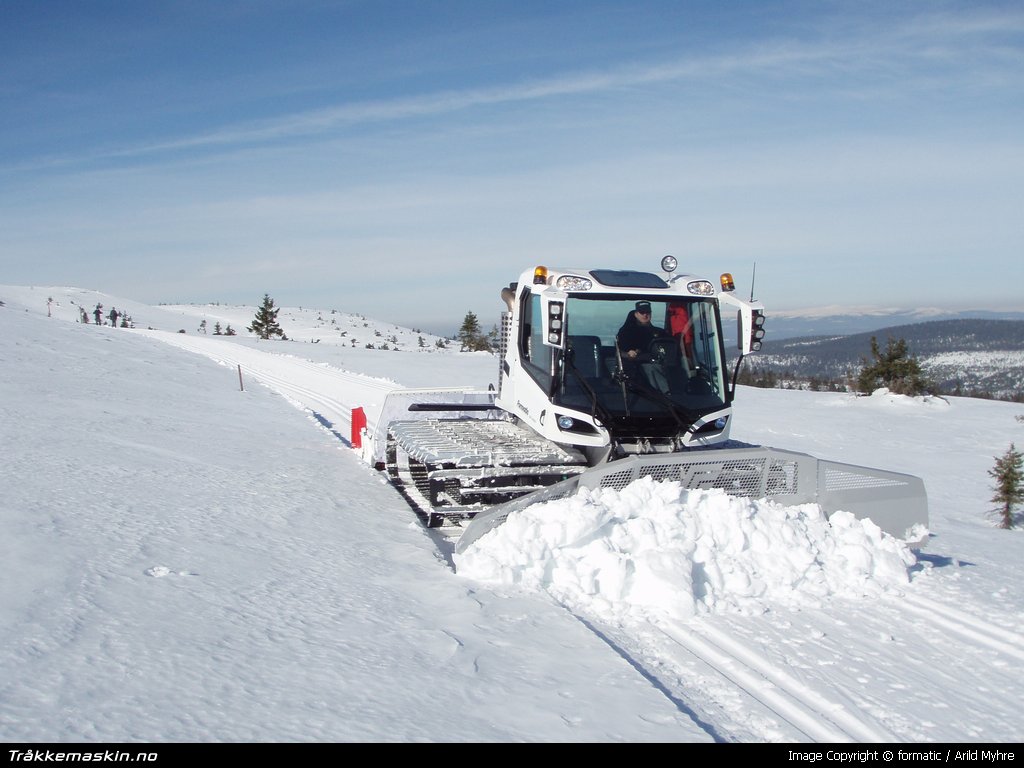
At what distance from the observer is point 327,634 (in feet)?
15.0

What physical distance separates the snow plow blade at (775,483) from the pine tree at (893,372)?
23131mm

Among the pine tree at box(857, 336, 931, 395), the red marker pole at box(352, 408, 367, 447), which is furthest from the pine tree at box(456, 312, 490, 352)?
the red marker pole at box(352, 408, 367, 447)

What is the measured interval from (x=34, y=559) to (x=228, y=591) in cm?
125

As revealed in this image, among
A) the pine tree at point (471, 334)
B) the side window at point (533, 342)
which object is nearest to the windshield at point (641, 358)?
the side window at point (533, 342)

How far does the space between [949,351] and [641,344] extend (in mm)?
113245

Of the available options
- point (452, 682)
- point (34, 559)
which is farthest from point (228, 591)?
point (452, 682)

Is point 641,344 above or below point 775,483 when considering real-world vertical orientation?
above

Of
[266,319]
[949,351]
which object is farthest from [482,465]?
[949,351]

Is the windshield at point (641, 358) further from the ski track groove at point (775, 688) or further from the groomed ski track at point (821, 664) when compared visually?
the ski track groove at point (775, 688)

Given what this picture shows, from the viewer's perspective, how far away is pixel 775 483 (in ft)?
21.8

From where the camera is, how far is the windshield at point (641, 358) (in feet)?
24.4

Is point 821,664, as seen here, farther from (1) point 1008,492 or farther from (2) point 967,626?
(1) point 1008,492

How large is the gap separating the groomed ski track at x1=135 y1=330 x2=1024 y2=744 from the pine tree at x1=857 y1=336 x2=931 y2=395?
24.0 metres
